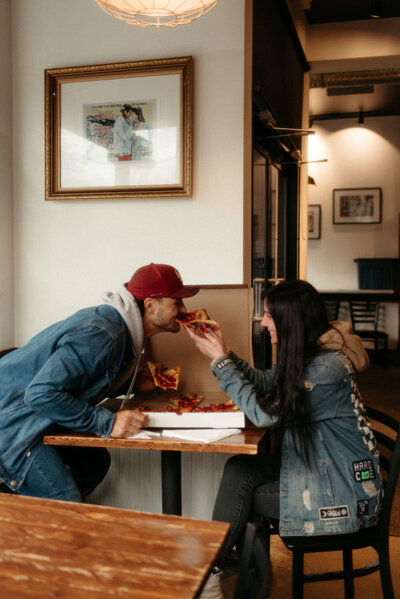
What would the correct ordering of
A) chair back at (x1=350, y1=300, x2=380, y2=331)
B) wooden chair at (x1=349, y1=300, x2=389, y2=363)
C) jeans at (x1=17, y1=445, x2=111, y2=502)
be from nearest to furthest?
jeans at (x1=17, y1=445, x2=111, y2=502), wooden chair at (x1=349, y1=300, x2=389, y2=363), chair back at (x1=350, y1=300, x2=380, y2=331)

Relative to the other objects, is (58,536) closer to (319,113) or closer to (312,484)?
(312,484)

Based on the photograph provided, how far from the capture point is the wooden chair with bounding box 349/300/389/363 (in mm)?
8117

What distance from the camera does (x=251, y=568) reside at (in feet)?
3.42

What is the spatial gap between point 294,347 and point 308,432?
28 cm

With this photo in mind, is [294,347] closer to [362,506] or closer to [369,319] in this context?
[362,506]

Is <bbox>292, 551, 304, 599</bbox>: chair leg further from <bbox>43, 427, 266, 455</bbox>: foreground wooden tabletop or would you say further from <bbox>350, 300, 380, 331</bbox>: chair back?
<bbox>350, 300, 380, 331</bbox>: chair back

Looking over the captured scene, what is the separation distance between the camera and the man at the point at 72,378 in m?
1.93

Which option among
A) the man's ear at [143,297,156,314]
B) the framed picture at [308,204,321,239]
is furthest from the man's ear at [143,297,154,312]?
the framed picture at [308,204,321,239]

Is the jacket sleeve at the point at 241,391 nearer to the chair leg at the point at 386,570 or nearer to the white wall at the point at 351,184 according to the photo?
the chair leg at the point at 386,570

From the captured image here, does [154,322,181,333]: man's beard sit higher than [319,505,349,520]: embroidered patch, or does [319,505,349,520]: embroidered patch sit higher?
[154,322,181,333]: man's beard

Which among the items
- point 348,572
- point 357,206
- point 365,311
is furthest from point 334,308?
point 348,572

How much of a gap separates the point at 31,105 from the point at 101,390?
6.42 feet

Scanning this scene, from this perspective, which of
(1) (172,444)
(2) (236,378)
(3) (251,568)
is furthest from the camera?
(2) (236,378)

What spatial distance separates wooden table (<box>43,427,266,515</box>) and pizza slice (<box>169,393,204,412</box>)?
18cm
